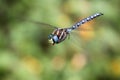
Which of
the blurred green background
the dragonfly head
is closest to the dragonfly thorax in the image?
the dragonfly head

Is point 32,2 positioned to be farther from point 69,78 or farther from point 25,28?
point 69,78

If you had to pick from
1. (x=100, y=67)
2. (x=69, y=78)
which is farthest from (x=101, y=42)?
(x=69, y=78)

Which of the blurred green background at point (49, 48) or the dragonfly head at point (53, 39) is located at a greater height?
the blurred green background at point (49, 48)

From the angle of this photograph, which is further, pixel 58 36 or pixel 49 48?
pixel 49 48

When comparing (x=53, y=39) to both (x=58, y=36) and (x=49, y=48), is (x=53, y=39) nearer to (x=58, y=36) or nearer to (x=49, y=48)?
(x=58, y=36)

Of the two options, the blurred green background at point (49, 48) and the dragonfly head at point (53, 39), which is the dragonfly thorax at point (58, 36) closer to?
the dragonfly head at point (53, 39)

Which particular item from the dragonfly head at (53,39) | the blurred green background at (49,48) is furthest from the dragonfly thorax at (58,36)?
the blurred green background at (49,48)

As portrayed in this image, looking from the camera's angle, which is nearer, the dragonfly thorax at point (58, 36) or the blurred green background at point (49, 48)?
the dragonfly thorax at point (58, 36)

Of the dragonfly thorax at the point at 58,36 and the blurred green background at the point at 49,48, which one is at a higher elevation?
Result: the blurred green background at the point at 49,48

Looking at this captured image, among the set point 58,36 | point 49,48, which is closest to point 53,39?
point 58,36
